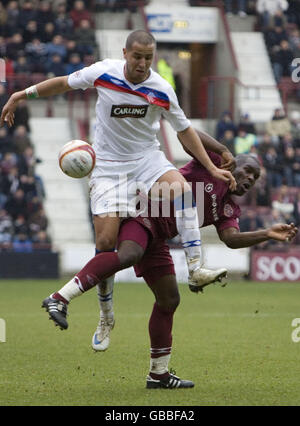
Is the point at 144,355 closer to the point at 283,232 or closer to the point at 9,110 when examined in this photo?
the point at 283,232

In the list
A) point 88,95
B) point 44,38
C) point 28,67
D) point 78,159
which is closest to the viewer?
point 78,159

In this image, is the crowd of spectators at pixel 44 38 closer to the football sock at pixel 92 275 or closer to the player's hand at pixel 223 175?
the player's hand at pixel 223 175

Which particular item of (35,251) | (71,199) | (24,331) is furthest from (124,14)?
(24,331)

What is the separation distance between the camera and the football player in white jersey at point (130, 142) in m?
7.39

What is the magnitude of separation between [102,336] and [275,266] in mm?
13577

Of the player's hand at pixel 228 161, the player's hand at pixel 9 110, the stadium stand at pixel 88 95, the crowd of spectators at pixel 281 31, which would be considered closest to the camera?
the player's hand at pixel 9 110

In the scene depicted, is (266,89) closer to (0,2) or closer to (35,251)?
(0,2)

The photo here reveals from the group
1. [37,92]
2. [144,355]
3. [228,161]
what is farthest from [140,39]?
[144,355]

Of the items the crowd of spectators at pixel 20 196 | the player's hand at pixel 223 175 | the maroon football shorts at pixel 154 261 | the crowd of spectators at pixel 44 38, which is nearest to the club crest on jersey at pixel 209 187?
the player's hand at pixel 223 175

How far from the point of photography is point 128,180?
7641 millimetres

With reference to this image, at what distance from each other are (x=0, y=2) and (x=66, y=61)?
3548mm

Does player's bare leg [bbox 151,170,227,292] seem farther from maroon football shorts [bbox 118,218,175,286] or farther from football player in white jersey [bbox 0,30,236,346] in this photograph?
maroon football shorts [bbox 118,218,175,286]

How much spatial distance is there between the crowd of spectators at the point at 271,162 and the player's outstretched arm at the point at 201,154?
14.0m

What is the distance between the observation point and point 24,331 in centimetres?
1191
